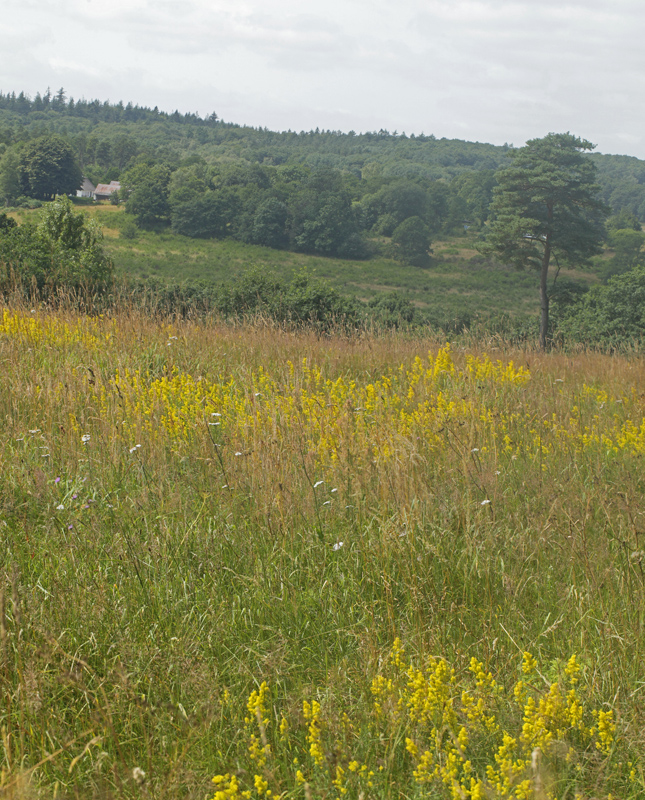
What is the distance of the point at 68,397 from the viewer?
384cm

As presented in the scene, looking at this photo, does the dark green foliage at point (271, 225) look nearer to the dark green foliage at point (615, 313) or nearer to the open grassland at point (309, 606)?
the dark green foliage at point (615, 313)

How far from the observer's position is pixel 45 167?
92.4 metres

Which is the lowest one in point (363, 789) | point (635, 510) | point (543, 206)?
point (363, 789)

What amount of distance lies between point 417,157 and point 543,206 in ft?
478

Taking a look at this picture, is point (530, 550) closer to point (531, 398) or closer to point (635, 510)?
point (635, 510)

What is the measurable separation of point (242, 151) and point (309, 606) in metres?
164

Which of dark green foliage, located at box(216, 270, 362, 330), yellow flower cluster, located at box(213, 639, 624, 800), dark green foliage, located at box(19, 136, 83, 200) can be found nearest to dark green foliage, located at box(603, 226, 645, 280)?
dark green foliage, located at box(216, 270, 362, 330)

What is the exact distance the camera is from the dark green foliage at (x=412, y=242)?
88.5 m

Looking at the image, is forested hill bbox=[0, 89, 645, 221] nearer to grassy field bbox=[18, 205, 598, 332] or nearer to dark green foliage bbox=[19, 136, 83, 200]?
dark green foliage bbox=[19, 136, 83, 200]

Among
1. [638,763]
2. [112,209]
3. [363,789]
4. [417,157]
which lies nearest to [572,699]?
[638,763]

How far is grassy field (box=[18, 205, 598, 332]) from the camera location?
218 ft

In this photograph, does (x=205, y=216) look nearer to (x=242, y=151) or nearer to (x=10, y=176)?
(x=10, y=176)

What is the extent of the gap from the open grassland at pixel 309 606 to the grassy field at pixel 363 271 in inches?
2152

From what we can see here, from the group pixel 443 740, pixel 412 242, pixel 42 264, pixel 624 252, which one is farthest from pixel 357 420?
pixel 412 242
